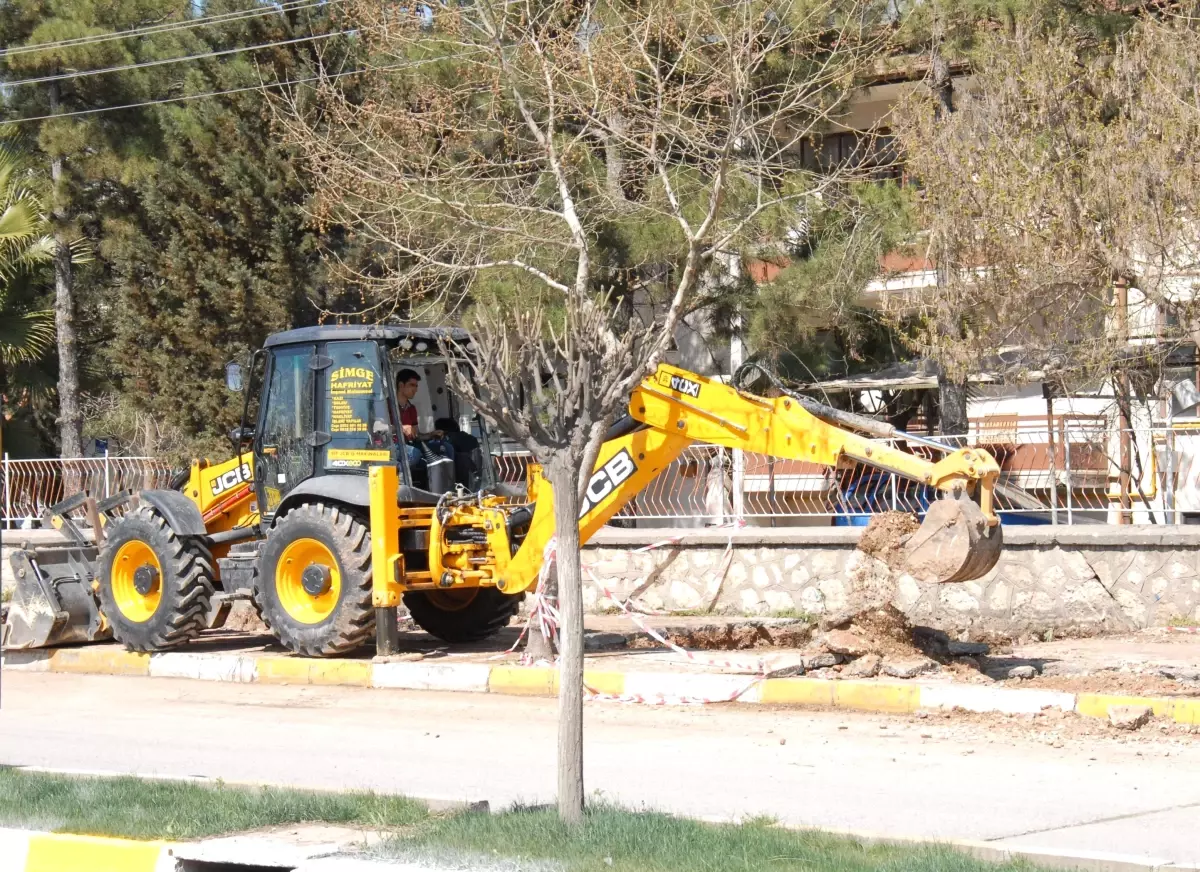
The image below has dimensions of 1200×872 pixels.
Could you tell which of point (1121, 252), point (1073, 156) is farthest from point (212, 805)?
point (1073, 156)

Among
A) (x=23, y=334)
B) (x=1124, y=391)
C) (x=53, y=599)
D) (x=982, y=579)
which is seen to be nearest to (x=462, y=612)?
(x=53, y=599)

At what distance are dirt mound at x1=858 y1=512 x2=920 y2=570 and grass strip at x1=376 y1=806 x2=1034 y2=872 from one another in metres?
5.33

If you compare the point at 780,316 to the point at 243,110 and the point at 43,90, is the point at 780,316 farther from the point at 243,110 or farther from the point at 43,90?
the point at 43,90

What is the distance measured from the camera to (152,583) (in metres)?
14.5

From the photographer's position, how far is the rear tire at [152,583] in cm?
1421

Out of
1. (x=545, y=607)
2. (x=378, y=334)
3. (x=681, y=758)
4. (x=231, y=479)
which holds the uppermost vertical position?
(x=378, y=334)

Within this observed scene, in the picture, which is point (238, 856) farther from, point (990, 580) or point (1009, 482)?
point (1009, 482)

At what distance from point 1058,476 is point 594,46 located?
22.5 ft

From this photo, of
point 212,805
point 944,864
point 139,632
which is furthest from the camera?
point 139,632

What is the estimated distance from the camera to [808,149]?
24.7 m

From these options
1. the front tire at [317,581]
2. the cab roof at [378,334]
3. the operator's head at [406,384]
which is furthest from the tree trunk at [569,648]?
the operator's head at [406,384]

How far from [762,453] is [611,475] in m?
1.42

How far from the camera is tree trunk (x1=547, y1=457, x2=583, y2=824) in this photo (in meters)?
6.60

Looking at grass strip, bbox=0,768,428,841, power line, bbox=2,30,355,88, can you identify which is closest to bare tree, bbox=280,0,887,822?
power line, bbox=2,30,355,88
